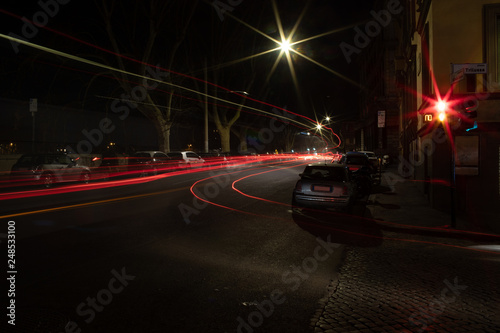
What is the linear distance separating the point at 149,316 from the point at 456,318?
11.2 ft

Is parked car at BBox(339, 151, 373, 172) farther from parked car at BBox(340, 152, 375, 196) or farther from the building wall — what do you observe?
the building wall

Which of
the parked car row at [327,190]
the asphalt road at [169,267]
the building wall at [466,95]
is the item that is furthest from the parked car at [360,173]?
the asphalt road at [169,267]

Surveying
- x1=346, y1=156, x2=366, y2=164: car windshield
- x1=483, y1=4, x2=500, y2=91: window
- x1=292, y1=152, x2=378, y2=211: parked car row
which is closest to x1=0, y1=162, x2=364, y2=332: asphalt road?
x1=292, y1=152, x2=378, y2=211: parked car row

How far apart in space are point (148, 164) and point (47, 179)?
7.76m

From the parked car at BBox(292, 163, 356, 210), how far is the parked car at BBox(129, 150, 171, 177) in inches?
627

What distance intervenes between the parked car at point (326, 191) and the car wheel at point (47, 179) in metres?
13.3

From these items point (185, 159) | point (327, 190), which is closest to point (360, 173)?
point (327, 190)

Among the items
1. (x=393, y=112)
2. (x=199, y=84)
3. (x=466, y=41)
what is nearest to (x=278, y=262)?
(x=466, y=41)

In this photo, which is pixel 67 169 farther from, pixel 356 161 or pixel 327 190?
pixel 356 161

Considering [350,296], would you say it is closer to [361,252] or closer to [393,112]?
[361,252]

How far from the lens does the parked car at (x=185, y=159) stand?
28.2 meters

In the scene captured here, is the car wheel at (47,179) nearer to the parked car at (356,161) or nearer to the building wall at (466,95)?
the parked car at (356,161)

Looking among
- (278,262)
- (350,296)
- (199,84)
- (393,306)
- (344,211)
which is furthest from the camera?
(199,84)

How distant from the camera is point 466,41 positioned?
11359 mm
